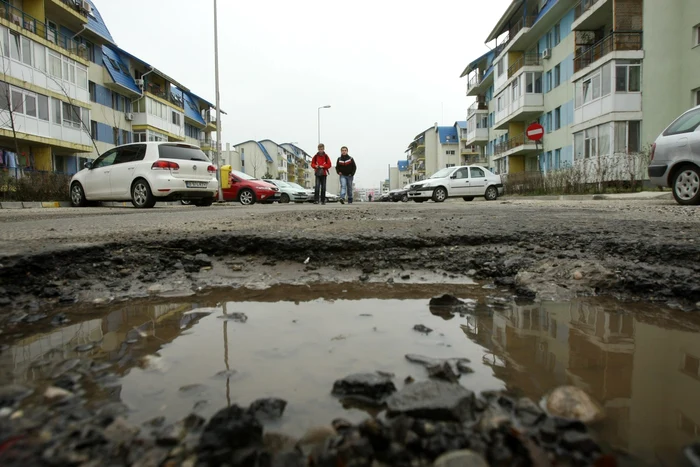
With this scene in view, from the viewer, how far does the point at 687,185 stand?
25.3 ft

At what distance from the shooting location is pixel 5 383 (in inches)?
48.5

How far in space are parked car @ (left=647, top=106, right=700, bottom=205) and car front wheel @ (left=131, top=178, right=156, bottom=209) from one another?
10.3 m

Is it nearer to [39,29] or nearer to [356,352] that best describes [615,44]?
[356,352]

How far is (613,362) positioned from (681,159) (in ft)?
26.0

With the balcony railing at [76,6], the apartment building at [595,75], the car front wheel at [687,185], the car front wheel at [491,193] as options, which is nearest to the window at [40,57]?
the balcony railing at [76,6]

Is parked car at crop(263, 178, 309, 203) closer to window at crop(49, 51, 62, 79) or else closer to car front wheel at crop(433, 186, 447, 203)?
car front wheel at crop(433, 186, 447, 203)

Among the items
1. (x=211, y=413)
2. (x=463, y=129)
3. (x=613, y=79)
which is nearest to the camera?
(x=211, y=413)

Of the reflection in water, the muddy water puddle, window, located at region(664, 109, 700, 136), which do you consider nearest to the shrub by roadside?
the muddy water puddle

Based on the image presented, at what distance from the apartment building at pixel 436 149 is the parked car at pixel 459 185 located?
5199cm

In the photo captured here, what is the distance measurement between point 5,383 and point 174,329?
58 cm

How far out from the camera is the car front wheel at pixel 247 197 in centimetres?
1820

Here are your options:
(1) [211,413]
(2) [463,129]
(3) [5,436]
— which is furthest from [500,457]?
(2) [463,129]

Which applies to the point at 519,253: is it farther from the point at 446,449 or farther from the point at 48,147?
the point at 48,147

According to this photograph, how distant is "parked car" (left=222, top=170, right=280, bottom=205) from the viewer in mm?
17875
